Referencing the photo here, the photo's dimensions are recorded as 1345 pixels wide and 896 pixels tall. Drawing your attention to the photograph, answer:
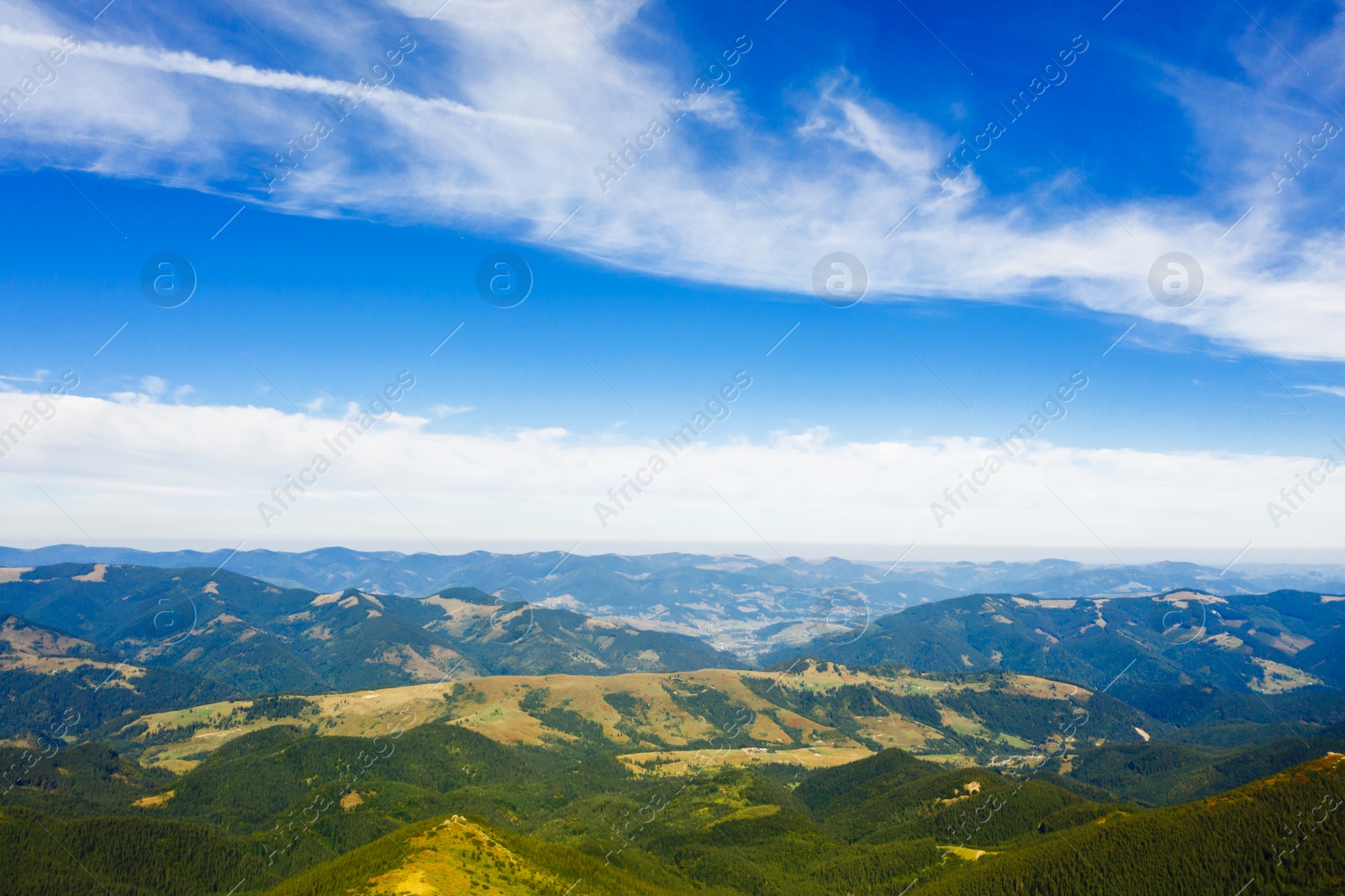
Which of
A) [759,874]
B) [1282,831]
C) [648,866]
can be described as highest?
[1282,831]

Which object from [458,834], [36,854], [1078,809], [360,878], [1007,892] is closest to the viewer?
[360,878]

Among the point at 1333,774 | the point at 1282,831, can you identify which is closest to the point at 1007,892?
the point at 1282,831

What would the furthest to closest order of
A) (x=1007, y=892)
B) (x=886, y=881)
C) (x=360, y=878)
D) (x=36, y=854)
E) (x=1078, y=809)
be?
(x=1078, y=809)
(x=886, y=881)
(x=36, y=854)
(x=1007, y=892)
(x=360, y=878)

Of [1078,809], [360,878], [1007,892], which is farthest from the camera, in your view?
[1078,809]

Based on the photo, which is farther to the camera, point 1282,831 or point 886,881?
point 886,881

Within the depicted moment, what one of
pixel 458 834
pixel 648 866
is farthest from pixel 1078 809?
pixel 458 834

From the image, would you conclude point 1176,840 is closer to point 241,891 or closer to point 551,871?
point 551,871

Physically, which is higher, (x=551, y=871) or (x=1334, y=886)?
(x=551, y=871)

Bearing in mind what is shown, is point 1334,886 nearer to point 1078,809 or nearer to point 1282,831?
point 1282,831

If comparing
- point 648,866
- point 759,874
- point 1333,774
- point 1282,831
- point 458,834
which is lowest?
point 759,874
